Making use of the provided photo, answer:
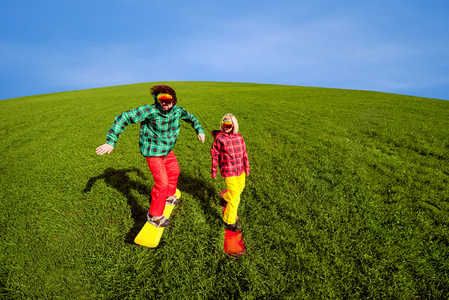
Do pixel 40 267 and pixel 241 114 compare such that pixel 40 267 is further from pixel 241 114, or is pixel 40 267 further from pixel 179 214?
pixel 241 114

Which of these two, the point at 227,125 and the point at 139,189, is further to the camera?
the point at 139,189

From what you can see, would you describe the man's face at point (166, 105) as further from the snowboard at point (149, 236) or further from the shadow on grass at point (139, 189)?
the shadow on grass at point (139, 189)

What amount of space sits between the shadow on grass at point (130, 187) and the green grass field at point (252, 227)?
0.09ft

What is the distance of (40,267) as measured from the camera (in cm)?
238

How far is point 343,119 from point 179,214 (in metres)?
9.38

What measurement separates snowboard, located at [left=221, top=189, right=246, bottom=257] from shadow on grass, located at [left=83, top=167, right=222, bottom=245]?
484mm

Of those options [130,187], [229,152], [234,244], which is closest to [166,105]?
[229,152]

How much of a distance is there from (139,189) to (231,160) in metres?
2.43

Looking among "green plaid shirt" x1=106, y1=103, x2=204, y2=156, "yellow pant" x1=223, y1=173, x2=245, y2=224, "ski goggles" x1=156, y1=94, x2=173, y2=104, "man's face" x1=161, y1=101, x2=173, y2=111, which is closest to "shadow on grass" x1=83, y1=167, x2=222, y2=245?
"yellow pant" x1=223, y1=173, x2=245, y2=224

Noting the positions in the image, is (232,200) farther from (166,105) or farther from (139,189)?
(139,189)

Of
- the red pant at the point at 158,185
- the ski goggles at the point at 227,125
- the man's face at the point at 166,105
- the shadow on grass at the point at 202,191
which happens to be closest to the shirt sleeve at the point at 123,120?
the man's face at the point at 166,105

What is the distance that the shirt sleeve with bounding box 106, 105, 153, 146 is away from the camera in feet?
7.38

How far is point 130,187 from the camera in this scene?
3.91 metres

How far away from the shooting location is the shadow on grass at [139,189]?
123 inches
